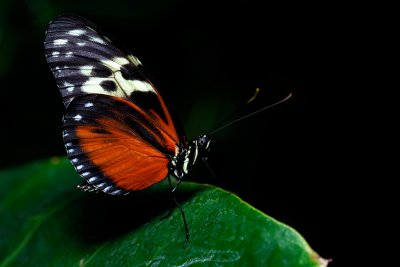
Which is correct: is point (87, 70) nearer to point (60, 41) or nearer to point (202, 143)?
point (60, 41)

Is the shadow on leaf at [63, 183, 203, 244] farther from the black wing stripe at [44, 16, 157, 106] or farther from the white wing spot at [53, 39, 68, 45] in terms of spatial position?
the white wing spot at [53, 39, 68, 45]

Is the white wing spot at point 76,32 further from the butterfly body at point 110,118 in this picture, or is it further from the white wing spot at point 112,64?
the white wing spot at point 112,64

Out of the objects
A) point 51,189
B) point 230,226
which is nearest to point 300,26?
point 51,189

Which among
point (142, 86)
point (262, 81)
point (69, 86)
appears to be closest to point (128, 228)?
point (142, 86)

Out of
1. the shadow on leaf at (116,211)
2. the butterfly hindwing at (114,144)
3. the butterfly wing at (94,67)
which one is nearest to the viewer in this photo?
the shadow on leaf at (116,211)

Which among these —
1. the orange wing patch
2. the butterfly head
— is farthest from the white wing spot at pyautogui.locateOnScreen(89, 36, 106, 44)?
the butterfly head

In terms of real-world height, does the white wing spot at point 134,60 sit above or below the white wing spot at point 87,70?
below

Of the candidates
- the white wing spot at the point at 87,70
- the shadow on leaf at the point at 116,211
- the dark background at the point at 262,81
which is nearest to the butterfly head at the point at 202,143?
the shadow on leaf at the point at 116,211

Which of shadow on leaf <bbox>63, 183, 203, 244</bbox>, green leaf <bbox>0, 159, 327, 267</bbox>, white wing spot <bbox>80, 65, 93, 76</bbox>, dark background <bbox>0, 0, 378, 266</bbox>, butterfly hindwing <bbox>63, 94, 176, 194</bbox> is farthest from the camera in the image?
dark background <bbox>0, 0, 378, 266</bbox>

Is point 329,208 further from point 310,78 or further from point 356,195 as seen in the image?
point 310,78

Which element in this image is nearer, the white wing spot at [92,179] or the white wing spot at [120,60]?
the white wing spot at [92,179]
